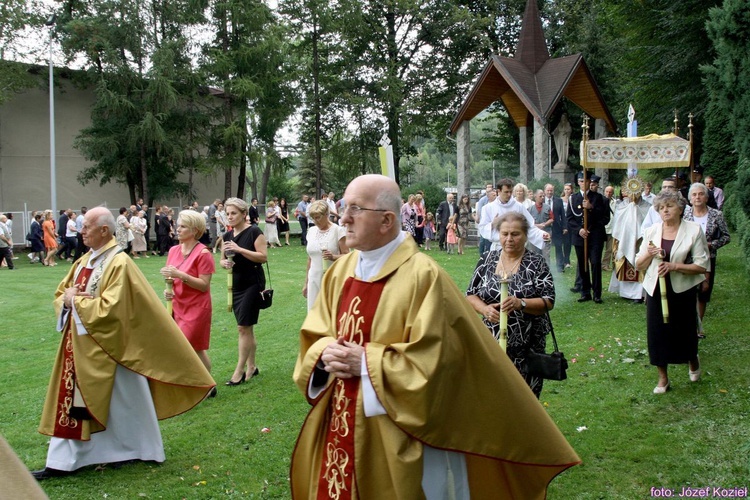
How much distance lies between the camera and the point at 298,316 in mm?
12625

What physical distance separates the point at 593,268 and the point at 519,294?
316 inches

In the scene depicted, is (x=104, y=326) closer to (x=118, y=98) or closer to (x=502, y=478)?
(x=502, y=478)

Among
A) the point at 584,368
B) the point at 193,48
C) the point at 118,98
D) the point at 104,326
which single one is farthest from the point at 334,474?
the point at 193,48

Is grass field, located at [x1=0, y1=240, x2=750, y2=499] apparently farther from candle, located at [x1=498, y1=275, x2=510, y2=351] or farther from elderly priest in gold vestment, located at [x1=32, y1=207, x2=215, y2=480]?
candle, located at [x1=498, y1=275, x2=510, y2=351]

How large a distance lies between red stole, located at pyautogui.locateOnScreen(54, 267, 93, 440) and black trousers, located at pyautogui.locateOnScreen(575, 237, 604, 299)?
902 cm

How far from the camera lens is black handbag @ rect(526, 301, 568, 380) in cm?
479

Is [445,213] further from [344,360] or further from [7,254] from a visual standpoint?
[344,360]

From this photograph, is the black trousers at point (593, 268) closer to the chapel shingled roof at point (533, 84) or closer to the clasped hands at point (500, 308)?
the clasped hands at point (500, 308)

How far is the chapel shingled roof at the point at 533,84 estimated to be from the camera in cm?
2420

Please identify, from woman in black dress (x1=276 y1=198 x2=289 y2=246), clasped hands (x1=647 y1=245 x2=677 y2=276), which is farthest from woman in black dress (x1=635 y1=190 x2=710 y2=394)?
woman in black dress (x1=276 y1=198 x2=289 y2=246)

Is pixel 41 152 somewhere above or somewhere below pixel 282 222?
above

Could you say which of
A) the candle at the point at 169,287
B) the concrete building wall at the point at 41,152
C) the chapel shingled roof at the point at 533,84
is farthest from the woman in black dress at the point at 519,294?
the concrete building wall at the point at 41,152

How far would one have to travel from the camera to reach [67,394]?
5559 mm

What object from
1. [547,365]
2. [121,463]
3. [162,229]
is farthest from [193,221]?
[162,229]
